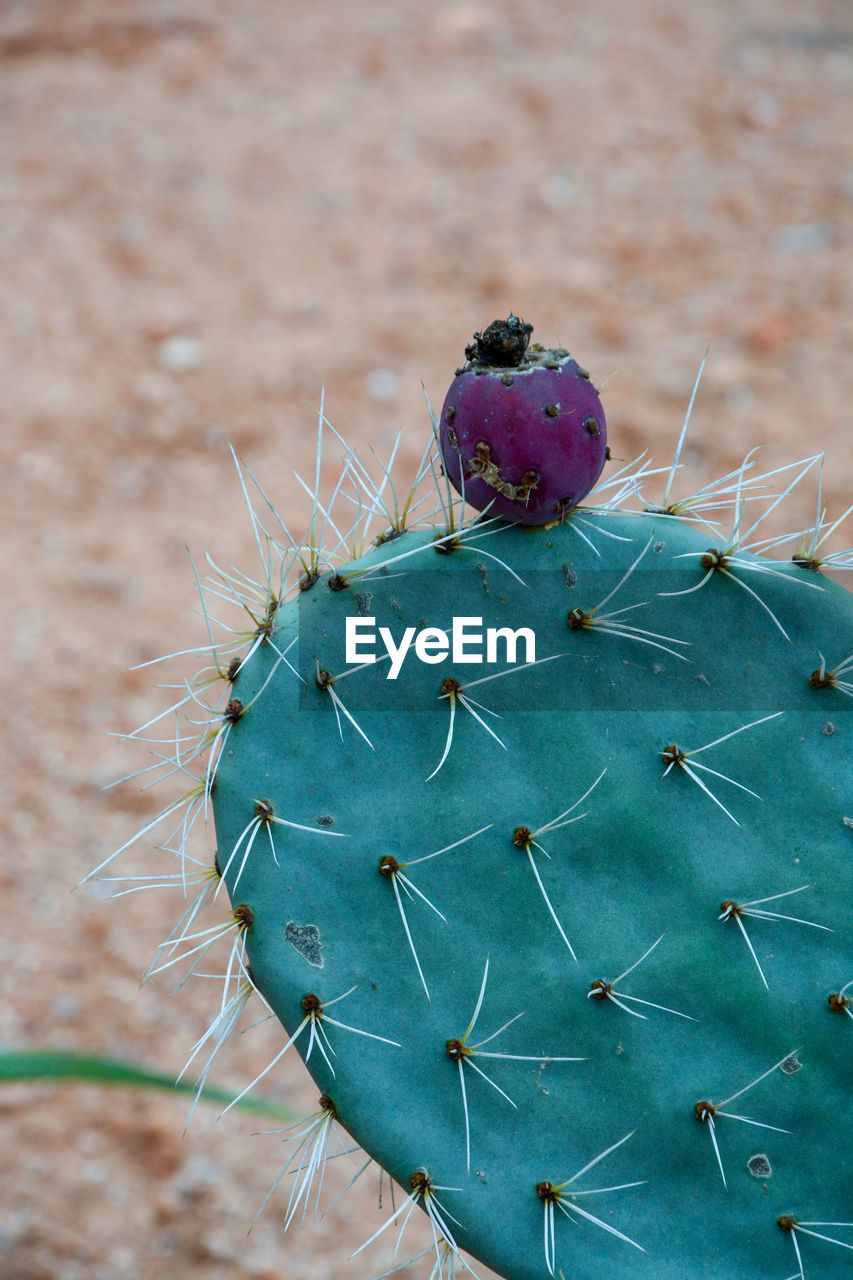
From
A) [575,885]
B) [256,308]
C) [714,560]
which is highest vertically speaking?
[714,560]

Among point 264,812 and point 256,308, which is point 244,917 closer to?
point 264,812

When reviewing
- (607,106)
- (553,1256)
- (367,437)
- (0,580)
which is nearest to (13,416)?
(0,580)

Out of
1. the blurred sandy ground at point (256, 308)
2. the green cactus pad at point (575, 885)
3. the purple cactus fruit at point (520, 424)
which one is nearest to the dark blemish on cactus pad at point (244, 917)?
the green cactus pad at point (575, 885)

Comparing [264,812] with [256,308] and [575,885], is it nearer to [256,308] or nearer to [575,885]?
[575,885]

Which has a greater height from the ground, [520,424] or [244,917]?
[520,424]

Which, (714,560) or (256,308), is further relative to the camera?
(256,308)

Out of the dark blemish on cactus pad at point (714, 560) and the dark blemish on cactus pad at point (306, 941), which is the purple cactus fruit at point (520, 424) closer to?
the dark blemish on cactus pad at point (714, 560)

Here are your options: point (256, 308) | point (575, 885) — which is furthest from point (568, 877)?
point (256, 308)

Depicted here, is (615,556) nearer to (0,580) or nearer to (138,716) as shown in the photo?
(138,716)
